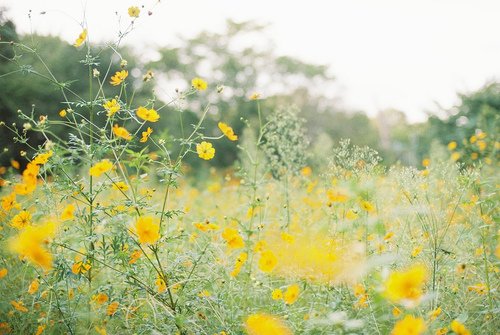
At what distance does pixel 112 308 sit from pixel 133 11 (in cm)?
139

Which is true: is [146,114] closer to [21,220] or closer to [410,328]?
[21,220]

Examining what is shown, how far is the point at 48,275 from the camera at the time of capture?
82.1 inches

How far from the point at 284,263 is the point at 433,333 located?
0.97 m

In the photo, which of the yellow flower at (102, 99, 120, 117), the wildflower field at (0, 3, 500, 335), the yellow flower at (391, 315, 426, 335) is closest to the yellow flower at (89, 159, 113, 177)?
the wildflower field at (0, 3, 500, 335)

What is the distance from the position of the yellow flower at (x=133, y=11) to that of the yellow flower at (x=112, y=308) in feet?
4.41

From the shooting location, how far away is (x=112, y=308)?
5.71 ft

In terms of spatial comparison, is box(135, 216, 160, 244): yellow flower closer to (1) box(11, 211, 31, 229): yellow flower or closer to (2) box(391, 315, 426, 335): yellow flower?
(1) box(11, 211, 31, 229): yellow flower

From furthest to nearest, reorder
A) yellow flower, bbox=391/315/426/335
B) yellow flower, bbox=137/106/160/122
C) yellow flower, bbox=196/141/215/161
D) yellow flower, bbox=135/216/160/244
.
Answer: yellow flower, bbox=196/141/215/161, yellow flower, bbox=137/106/160/122, yellow flower, bbox=135/216/160/244, yellow flower, bbox=391/315/426/335

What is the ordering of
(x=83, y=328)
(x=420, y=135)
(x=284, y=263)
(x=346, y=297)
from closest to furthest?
(x=83, y=328) → (x=346, y=297) → (x=284, y=263) → (x=420, y=135)

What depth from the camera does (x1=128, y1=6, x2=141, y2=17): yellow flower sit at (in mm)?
1896

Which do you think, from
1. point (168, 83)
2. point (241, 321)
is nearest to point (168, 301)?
point (241, 321)

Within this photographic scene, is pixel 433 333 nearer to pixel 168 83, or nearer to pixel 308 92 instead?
pixel 168 83

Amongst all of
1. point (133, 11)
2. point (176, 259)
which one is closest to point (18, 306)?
point (176, 259)

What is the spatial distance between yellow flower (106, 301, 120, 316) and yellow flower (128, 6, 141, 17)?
134 centimetres
